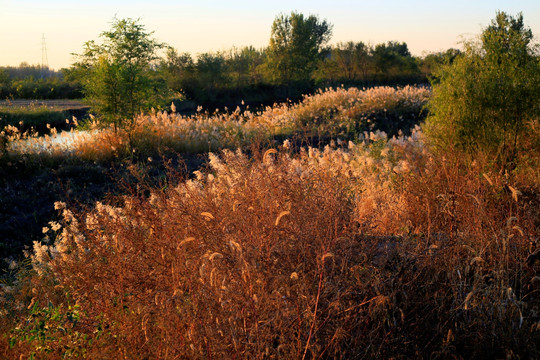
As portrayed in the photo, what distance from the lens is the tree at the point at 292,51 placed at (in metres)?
34.9

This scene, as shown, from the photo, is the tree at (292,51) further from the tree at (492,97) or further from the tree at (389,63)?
the tree at (492,97)

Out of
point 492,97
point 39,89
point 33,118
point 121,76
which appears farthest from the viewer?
point 39,89

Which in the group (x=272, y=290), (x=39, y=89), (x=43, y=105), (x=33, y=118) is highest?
(x=39, y=89)

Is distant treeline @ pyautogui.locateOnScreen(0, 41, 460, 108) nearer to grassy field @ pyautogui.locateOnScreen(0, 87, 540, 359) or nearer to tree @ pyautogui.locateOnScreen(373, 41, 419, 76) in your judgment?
tree @ pyautogui.locateOnScreen(373, 41, 419, 76)

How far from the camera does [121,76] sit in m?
11.4

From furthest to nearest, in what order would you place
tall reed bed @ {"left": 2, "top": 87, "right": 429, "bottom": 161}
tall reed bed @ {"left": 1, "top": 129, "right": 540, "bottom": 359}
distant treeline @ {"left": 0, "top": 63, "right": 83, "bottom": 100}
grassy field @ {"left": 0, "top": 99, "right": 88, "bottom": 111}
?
distant treeline @ {"left": 0, "top": 63, "right": 83, "bottom": 100} → grassy field @ {"left": 0, "top": 99, "right": 88, "bottom": 111} → tall reed bed @ {"left": 2, "top": 87, "right": 429, "bottom": 161} → tall reed bed @ {"left": 1, "top": 129, "right": 540, "bottom": 359}

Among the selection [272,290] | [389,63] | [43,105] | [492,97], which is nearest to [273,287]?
[272,290]

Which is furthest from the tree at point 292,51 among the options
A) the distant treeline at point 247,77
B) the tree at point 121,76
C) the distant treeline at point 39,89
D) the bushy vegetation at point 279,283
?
the bushy vegetation at point 279,283

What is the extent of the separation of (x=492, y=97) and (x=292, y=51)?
30446 millimetres

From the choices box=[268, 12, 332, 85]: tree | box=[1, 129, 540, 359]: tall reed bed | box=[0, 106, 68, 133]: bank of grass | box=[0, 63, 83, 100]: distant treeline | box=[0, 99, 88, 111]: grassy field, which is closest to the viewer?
box=[1, 129, 540, 359]: tall reed bed

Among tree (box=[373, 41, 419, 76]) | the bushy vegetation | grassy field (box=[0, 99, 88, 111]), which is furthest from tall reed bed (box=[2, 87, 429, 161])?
tree (box=[373, 41, 419, 76])

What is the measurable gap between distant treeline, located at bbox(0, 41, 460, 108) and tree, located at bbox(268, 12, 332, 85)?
17cm

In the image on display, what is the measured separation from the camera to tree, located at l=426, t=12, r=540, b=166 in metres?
7.04

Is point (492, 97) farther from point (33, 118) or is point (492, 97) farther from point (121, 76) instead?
point (33, 118)
